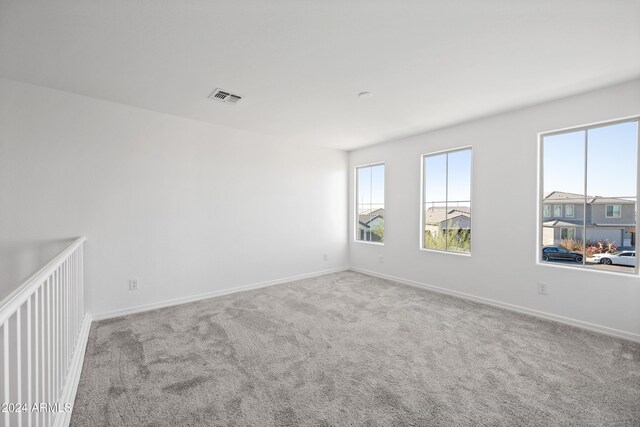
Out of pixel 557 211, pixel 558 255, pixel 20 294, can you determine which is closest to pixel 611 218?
pixel 557 211

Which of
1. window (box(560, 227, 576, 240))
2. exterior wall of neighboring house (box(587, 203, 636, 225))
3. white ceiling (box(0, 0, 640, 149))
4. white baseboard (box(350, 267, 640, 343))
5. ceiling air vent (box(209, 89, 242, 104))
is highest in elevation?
white ceiling (box(0, 0, 640, 149))

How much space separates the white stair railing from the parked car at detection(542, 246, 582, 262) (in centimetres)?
433

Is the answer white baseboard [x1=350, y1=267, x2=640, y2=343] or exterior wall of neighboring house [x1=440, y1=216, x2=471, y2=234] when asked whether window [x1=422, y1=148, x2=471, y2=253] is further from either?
white baseboard [x1=350, y1=267, x2=640, y2=343]

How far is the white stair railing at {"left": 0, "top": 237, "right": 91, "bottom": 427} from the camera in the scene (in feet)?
3.37

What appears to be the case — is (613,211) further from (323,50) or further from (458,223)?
(323,50)

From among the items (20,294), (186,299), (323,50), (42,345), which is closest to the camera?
(20,294)

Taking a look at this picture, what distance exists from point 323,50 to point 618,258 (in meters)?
3.50

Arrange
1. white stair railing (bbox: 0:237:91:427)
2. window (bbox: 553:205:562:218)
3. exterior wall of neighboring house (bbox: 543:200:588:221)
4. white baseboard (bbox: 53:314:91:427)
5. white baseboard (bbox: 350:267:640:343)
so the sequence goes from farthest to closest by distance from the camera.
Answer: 1. window (bbox: 553:205:562:218)
2. exterior wall of neighboring house (bbox: 543:200:588:221)
3. white baseboard (bbox: 350:267:640:343)
4. white baseboard (bbox: 53:314:91:427)
5. white stair railing (bbox: 0:237:91:427)

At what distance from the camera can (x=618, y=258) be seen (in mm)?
2848

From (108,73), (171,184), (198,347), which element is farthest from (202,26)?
(198,347)

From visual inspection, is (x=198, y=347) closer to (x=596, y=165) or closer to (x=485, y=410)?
(x=485, y=410)

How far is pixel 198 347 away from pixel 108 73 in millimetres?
2592

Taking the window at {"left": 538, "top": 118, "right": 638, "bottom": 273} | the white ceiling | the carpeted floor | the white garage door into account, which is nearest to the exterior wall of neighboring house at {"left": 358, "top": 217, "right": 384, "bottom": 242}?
the carpeted floor

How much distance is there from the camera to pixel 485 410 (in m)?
1.76
